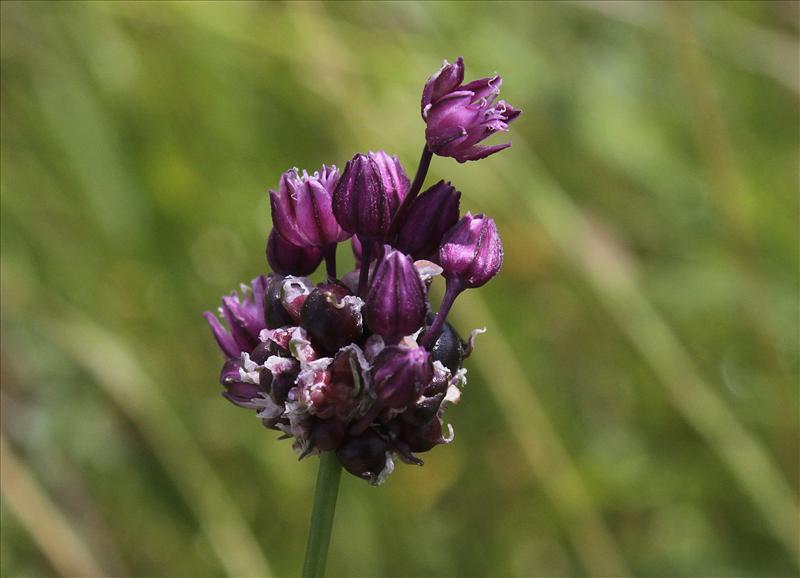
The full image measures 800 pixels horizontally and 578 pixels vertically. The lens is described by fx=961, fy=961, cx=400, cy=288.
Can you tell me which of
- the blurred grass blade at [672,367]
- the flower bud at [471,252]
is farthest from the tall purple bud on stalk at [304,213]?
the blurred grass blade at [672,367]

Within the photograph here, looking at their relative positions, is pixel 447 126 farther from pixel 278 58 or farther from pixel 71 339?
pixel 278 58

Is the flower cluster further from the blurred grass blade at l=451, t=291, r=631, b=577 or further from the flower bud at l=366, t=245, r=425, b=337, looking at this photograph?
the blurred grass blade at l=451, t=291, r=631, b=577

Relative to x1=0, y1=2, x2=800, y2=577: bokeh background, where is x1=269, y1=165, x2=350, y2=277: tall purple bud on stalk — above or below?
above

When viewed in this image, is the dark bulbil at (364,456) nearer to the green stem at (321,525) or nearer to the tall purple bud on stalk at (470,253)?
the green stem at (321,525)

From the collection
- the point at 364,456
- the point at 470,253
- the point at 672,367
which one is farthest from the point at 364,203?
the point at 672,367

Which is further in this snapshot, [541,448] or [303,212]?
[541,448]

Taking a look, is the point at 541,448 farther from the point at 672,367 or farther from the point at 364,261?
the point at 364,261

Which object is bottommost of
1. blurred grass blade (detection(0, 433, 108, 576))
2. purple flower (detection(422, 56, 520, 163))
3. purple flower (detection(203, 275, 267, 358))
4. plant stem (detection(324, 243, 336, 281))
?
blurred grass blade (detection(0, 433, 108, 576))

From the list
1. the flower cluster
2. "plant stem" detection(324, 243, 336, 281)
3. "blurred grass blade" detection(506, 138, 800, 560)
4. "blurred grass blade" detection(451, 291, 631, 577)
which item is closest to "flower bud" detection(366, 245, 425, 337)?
the flower cluster
